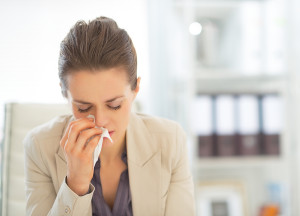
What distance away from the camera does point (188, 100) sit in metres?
1.85

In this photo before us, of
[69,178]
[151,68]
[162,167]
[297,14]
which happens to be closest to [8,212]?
[69,178]

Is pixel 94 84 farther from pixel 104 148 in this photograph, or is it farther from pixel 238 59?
pixel 238 59

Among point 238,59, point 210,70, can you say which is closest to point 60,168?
point 210,70

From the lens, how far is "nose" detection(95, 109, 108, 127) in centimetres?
97

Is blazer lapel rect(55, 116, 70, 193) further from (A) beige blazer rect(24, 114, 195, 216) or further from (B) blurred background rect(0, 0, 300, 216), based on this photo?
(B) blurred background rect(0, 0, 300, 216)

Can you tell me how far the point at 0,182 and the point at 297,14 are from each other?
1.70m

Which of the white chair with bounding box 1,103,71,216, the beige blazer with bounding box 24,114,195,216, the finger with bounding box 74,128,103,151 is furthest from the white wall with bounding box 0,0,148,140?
the finger with bounding box 74,128,103,151

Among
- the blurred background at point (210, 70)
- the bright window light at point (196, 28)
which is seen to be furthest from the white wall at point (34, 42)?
the bright window light at point (196, 28)

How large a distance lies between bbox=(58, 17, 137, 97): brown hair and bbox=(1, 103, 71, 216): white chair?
0.37 m

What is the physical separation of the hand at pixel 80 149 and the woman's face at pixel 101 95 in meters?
0.04

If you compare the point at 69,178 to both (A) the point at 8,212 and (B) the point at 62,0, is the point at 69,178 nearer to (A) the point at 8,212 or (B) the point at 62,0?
(A) the point at 8,212

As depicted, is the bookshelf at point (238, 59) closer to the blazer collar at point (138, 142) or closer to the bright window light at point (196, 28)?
the bright window light at point (196, 28)

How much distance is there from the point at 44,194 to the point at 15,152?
266 mm

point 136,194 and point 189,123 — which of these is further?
point 189,123
